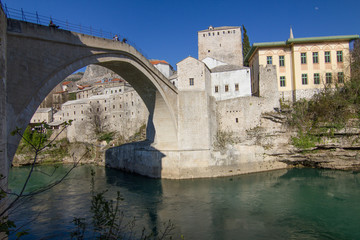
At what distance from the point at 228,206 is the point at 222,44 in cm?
2338

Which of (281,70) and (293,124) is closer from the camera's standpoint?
(293,124)

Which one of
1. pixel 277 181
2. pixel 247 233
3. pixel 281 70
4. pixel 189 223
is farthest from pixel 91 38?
pixel 281 70

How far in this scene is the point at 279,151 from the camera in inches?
834

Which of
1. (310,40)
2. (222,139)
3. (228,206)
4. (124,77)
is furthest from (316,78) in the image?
(124,77)

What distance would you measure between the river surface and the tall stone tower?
53.9ft

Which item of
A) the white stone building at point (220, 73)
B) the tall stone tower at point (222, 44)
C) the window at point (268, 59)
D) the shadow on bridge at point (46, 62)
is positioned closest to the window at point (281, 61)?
the window at point (268, 59)

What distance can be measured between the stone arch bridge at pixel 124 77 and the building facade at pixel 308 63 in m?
8.00

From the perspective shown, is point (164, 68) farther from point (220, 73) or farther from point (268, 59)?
point (268, 59)

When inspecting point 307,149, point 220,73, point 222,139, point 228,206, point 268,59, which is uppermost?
point 268,59

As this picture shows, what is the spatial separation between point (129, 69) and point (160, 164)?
758 centimetres

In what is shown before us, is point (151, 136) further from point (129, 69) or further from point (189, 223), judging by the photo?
point (189, 223)

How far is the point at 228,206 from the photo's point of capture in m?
13.3

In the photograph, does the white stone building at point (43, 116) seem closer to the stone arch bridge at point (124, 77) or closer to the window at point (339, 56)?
the stone arch bridge at point (124, 77)

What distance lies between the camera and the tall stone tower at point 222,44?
105 feet
